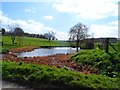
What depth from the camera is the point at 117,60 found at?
1109 cm

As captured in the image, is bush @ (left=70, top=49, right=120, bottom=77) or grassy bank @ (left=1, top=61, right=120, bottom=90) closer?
grassy bank @ (left=1, top=61, right=120, bottom=90)

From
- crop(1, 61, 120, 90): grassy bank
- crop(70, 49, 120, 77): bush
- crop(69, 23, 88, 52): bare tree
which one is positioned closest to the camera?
crop(1, 61, 120, 90): grassy bank

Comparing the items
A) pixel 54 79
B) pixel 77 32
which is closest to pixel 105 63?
pixel 54 79

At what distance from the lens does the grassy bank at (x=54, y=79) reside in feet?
26.0

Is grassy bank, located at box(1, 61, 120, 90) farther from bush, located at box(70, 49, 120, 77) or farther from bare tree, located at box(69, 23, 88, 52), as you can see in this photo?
bare tree, located at box(69, 23, 88, 52)

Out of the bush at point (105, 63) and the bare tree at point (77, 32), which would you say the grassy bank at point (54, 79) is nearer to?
the bush at point (105, 63)

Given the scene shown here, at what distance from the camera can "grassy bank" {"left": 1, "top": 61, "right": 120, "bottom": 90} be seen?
7926 mm

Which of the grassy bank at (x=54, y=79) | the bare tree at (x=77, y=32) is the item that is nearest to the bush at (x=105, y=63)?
the grassy bank at (x=54, y=79)

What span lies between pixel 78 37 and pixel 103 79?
60.9 m

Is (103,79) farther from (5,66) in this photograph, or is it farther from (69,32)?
(69,32)

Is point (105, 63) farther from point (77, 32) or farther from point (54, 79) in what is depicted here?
point (77, 32)

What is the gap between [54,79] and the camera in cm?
834

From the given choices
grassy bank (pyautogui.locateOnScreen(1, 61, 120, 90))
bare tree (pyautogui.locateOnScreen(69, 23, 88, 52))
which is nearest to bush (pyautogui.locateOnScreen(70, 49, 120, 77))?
grassy bank (pyautogui.locateOnScreen(1, 61, 120, 90))

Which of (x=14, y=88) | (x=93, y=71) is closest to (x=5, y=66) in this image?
(x=14, y=88)
